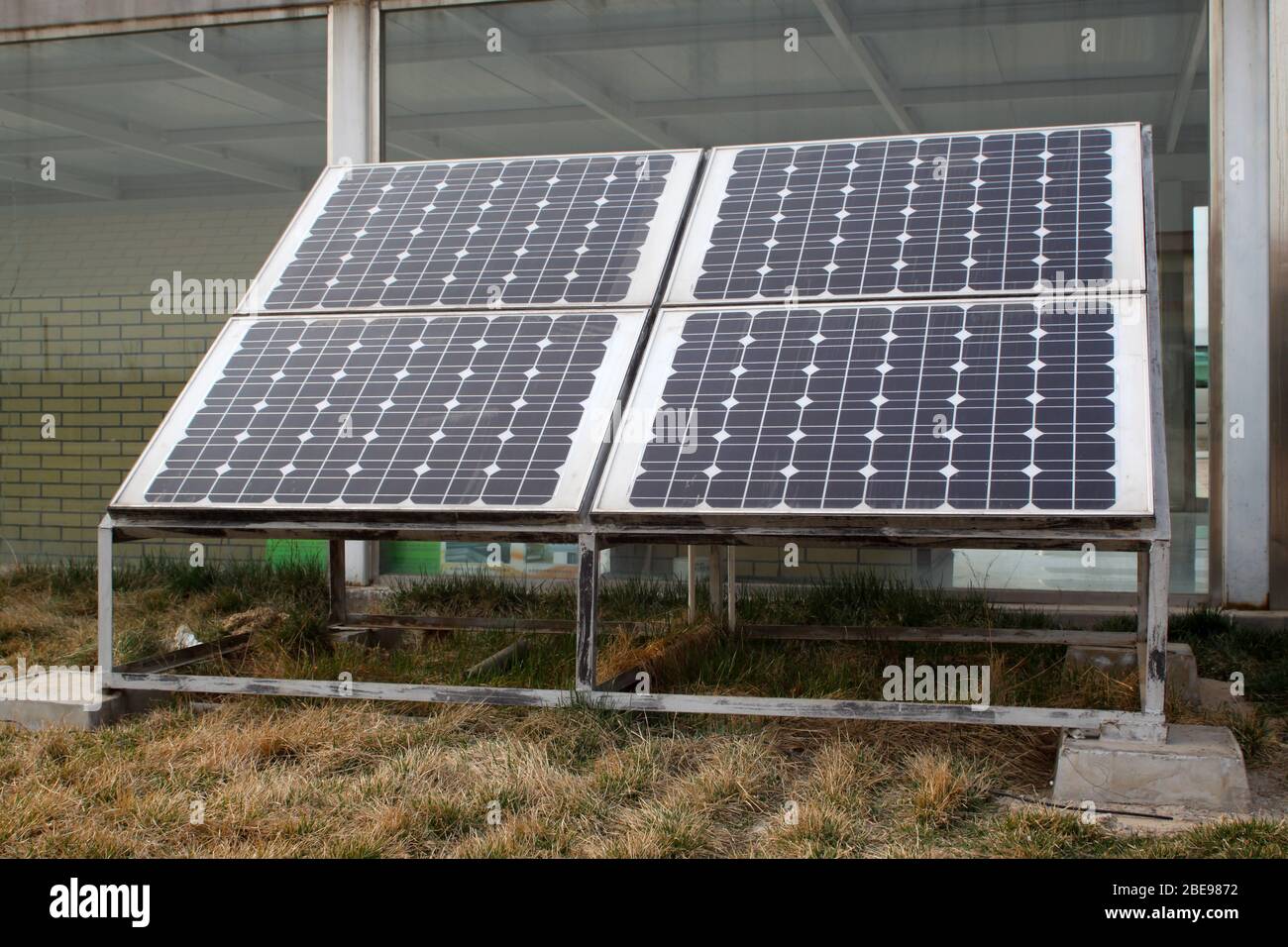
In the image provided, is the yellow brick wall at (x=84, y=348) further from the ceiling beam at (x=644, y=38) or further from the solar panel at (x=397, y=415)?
the solar panel at (x=397, y=415)

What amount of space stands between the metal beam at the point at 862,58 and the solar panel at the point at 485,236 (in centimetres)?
274

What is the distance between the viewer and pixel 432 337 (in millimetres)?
5934

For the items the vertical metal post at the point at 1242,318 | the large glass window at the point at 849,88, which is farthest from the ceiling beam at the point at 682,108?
the vertical metal post at the point at 1242,318

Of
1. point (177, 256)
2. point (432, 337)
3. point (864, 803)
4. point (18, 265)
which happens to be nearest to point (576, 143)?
point (177, 256)

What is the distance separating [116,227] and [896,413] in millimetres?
7810

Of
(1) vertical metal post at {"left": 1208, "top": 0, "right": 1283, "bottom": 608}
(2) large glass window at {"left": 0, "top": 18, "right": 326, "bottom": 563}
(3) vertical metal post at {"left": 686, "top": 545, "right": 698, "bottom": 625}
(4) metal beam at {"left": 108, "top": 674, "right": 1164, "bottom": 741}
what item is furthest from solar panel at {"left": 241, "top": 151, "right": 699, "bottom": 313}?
(1) vertical metal post at {"left": 1208, "top": 0, "right": 1283, "bottom": 608}

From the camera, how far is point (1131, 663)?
621 cm

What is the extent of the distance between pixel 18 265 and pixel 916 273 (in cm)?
816

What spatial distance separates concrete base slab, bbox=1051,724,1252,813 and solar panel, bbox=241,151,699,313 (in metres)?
2.70

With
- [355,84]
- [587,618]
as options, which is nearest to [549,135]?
[355,84]

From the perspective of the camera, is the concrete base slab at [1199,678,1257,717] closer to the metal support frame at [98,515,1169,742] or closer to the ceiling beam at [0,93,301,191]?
the metal support frame at [98,515,1169,742]
